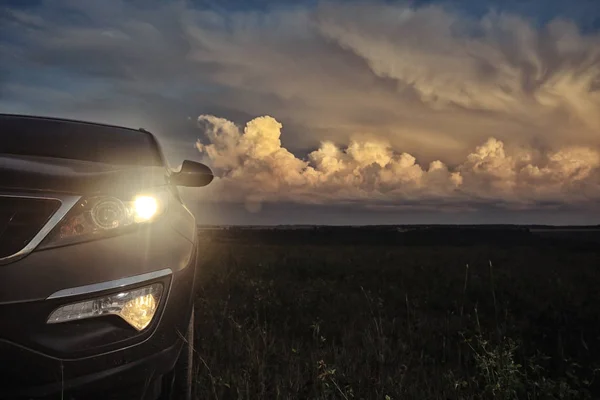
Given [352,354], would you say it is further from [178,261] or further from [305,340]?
[178,261]

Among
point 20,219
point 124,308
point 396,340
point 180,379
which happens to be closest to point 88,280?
point 124,308

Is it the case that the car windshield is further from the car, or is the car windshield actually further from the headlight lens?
the headlight lens

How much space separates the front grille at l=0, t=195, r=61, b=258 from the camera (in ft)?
6.97

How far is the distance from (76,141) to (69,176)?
3.78 ft

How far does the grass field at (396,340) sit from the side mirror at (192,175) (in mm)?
Answer: 1150

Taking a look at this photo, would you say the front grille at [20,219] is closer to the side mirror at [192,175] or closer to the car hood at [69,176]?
the car hood at [69,176]

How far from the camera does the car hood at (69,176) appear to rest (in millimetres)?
2314

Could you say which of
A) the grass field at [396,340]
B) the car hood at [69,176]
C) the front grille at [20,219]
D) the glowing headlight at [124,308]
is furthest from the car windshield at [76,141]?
the grass field at [396,340]

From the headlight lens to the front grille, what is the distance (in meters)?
0.07

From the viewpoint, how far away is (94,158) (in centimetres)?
314

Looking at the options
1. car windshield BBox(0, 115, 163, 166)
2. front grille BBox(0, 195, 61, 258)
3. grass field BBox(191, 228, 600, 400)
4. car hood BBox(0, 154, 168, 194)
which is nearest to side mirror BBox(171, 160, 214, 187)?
car windshield BBox(0, 115, 163, 166)

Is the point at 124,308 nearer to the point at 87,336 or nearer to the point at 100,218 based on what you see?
the point at 87,336

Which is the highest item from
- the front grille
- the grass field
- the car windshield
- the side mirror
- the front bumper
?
the car windshield

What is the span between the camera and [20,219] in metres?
2.18
